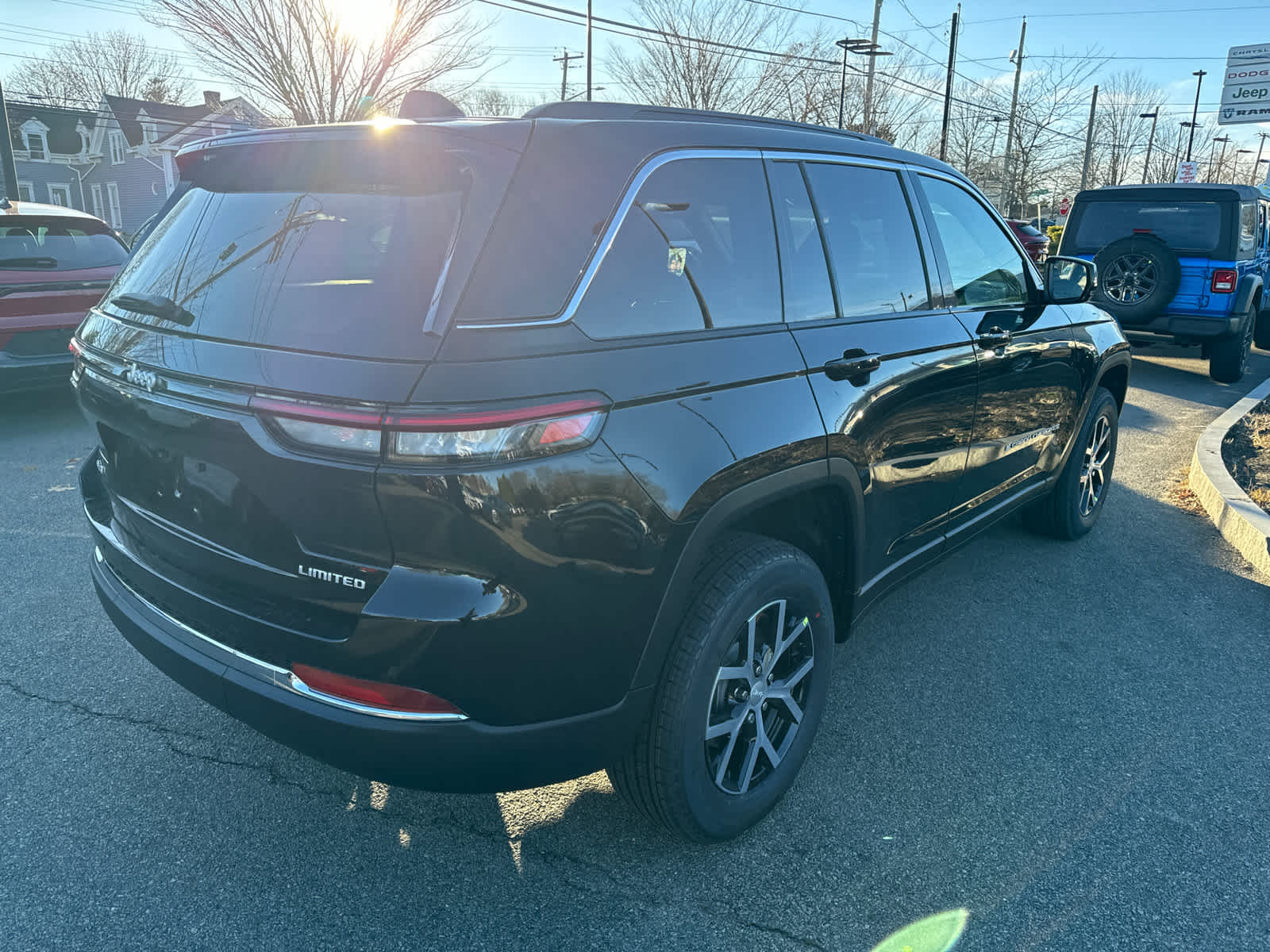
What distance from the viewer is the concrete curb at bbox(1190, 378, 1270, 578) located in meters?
4.50

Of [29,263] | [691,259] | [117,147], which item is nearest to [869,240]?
[691,259]

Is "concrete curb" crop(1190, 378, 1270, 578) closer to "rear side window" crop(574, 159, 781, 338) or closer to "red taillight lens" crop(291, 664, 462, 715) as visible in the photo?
"rear side window" crop(574, 159, 781, 338)

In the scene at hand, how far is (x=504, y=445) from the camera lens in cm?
175

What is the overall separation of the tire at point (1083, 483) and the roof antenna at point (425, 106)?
3.42 meters

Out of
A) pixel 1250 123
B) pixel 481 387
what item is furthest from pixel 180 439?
pixel 1250 123

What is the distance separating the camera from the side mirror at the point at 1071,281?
407 centimetres

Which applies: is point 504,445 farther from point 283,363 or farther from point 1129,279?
point 1129,279

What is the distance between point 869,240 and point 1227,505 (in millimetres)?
3337

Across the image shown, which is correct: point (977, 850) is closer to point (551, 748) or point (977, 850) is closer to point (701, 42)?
point (551, 748)

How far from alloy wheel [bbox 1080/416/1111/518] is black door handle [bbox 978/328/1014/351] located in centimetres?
147

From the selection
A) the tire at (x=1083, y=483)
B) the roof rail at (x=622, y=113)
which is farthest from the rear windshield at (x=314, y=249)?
the tire at (x=1083, y=483)

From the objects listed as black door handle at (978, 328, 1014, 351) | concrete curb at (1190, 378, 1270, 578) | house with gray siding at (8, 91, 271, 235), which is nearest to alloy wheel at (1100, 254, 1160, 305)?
concrete curb at (1190, 378, 1270, 578)

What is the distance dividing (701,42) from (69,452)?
26092mm

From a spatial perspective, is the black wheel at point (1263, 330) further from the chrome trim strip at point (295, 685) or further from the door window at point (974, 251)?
the chrome trim strip at point (295, 685)
